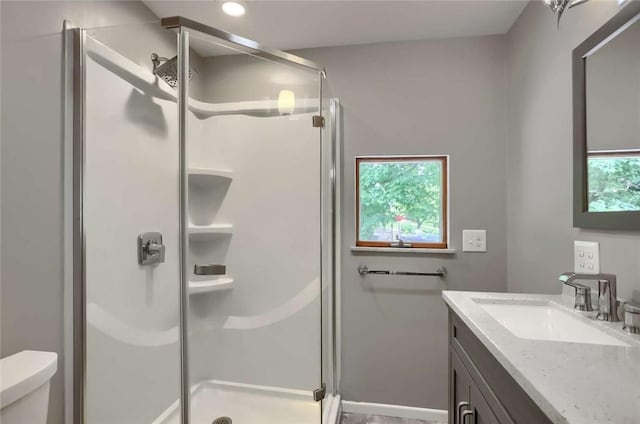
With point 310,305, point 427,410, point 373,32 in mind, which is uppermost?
point 373,32

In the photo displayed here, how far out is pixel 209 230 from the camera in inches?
68.0

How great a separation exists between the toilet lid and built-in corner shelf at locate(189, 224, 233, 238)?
73 cm

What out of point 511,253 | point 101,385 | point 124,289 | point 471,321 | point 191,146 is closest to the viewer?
Answer: point 471,321

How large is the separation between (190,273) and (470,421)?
1.32 m

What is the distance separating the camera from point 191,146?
156cm

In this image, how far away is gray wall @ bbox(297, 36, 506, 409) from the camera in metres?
Result: 1.85

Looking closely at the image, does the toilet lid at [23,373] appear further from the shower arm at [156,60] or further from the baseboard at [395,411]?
the baseboard at [395,411]

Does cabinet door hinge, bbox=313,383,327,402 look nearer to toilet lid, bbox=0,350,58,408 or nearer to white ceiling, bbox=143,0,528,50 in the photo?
toilet lid, bbox=0,350,58,408

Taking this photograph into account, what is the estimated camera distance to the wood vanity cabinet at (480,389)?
671 millimetres

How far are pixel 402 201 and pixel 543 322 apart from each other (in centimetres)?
103

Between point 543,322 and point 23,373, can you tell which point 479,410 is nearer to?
point 543,322

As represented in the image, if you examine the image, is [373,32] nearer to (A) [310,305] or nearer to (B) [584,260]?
(B) [584,260]

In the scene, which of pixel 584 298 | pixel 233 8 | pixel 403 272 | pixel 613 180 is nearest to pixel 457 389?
pixel 584 298

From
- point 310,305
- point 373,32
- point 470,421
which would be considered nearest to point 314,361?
point 310,305
